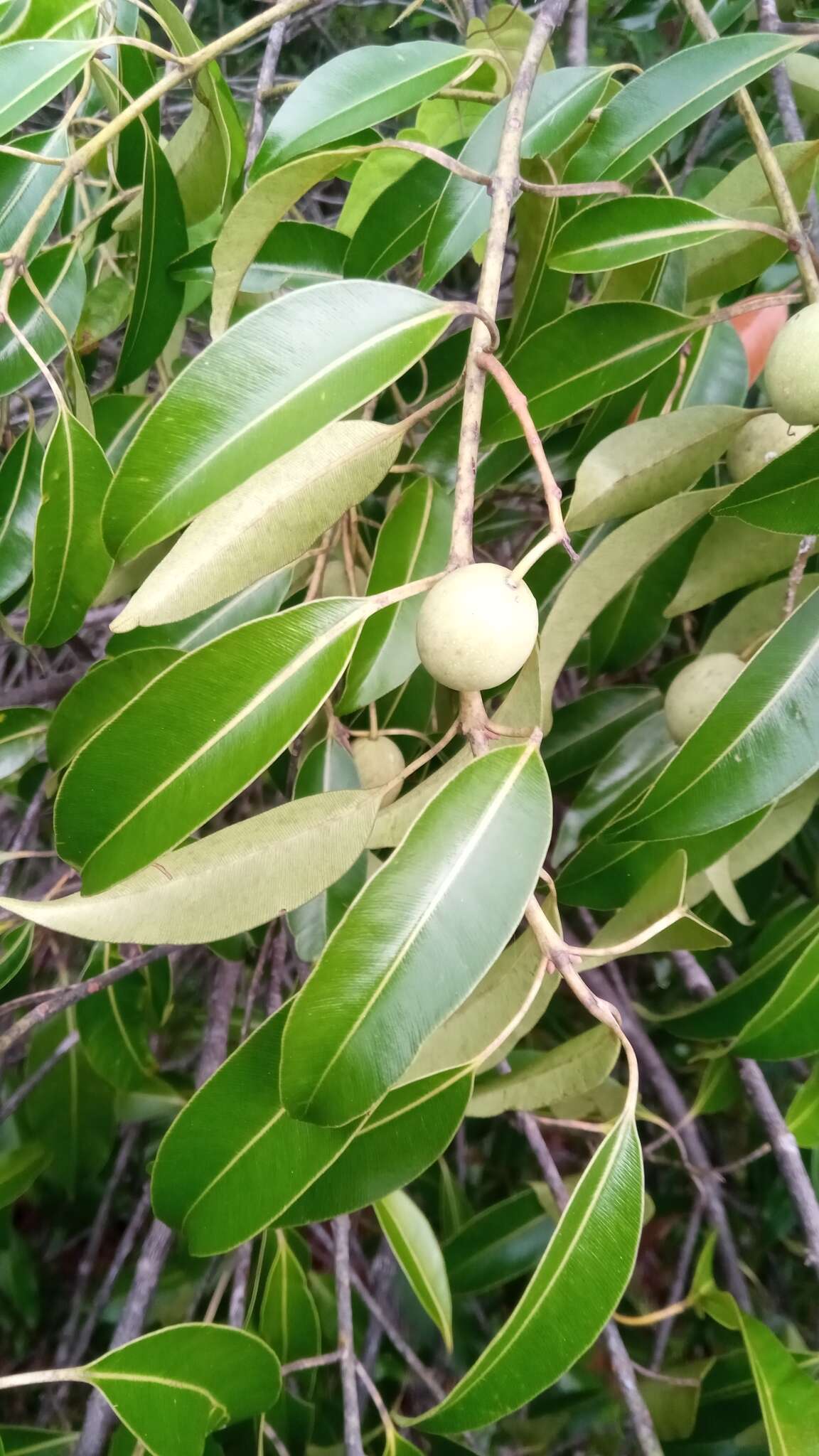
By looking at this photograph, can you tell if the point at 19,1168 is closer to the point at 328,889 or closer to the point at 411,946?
the point at 328,889

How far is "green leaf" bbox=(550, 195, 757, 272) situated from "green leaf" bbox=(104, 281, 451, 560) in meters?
0.20

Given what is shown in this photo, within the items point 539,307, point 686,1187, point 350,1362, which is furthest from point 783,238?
point 686,1187

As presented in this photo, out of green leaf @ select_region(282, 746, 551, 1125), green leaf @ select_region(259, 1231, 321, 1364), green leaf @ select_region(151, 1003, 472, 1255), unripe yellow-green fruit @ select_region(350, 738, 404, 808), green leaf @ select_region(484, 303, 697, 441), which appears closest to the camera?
green leaf @ select_region(282, 746, 551, 1125)

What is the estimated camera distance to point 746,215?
633 mm

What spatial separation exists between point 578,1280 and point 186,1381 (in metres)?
0.33

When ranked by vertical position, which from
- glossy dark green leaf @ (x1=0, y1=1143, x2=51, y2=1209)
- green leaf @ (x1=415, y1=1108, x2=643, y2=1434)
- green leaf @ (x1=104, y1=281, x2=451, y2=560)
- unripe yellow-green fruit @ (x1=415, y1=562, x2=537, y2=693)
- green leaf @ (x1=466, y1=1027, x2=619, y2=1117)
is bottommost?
glossy dark green leaf @ (x1=0, y1=1143, x2=51, y2=1209)

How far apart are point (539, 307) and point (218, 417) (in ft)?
1.15

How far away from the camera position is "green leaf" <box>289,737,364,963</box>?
0.63 m

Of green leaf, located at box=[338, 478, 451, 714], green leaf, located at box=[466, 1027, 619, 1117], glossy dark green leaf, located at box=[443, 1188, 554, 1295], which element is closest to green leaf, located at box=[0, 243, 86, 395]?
green leaf, located at box=[338, 478, 451, 714]

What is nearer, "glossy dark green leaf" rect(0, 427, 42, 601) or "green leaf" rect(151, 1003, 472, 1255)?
"green leaf" rect(151, 1003, 472, 1255)

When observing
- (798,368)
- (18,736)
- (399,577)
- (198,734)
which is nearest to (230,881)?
(198,734)

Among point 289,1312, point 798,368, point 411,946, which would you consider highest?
point 798,368

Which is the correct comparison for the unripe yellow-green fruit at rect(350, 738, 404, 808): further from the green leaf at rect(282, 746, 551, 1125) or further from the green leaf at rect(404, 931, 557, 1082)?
the green leaf at rect(282, 746, 551, 1125)

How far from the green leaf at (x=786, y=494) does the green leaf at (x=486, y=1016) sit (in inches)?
10.0
